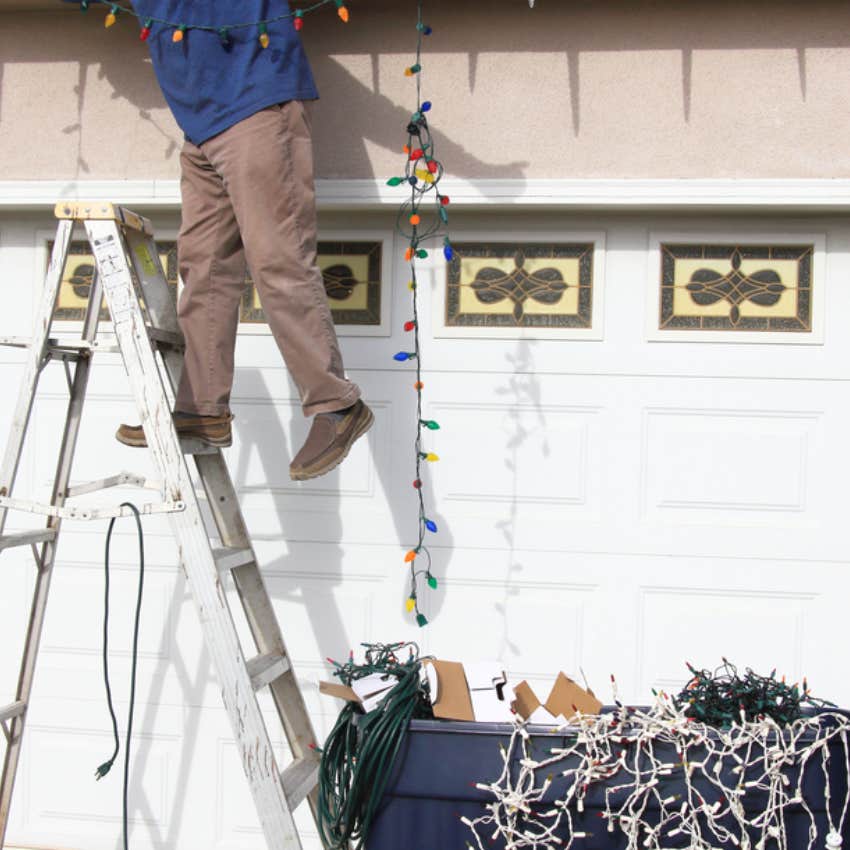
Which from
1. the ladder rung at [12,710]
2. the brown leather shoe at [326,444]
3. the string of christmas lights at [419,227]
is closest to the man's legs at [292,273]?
the brown leather shoe at [326,444]

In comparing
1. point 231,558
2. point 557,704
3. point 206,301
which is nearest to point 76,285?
point 206,301

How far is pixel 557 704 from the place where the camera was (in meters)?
2.14

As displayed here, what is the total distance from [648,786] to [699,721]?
0.69ft

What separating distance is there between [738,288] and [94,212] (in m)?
1.69

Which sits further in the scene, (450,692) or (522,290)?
(522,290)

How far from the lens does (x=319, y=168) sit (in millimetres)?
2686

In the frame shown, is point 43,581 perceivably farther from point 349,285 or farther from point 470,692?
point 349,285

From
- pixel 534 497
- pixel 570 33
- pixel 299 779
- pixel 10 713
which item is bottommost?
pixel 299 779

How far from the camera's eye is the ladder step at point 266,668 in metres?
2.08

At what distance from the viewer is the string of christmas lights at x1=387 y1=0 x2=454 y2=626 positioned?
2.48 meters

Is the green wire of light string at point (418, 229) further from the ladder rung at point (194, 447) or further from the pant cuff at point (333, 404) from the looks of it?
the ladder rung at point (194, 447)

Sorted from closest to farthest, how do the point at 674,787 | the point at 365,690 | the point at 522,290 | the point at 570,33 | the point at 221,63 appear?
the point at 674,787, the point at 365,690, the point at 221,63, the point at 570,33, the point at 522,290

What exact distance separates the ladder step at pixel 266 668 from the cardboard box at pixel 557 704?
0.54 m

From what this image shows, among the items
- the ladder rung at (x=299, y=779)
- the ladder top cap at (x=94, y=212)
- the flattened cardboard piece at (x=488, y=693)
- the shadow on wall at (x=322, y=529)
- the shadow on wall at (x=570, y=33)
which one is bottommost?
the ladder rung at (x=299, y=779)
